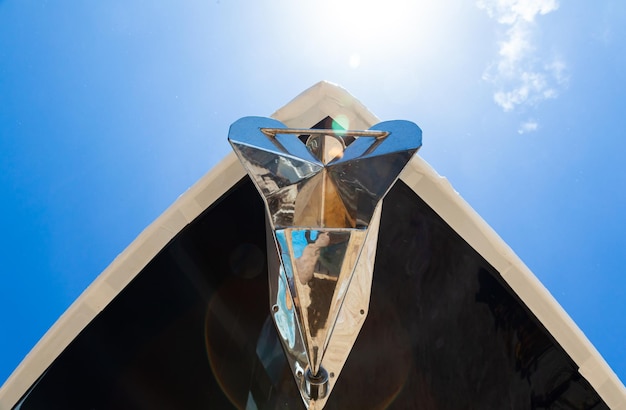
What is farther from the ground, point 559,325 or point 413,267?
point 413,267

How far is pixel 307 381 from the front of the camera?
1659 mm

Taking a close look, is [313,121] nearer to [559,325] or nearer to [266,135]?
[266,135]

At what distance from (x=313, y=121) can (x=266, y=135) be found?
816 millimetres

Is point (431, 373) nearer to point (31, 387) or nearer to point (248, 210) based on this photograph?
point (248, 210)

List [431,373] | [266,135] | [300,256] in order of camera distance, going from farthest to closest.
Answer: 1. [431,373]
2. [266,135]
3. [300,256]

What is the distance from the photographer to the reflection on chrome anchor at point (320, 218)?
51.7 inches

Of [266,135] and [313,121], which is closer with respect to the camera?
[266,135]

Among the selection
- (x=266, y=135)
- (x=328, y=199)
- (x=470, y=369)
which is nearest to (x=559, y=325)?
(x=470, y=369)

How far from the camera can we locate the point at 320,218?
1404mm

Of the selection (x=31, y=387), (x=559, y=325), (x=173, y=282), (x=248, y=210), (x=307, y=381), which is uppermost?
(x=248, y=210)

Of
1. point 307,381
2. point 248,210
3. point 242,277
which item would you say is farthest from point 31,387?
point 307,381

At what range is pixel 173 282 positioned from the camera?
7.82 feet

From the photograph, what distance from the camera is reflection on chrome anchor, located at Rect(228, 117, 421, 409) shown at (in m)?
1.31

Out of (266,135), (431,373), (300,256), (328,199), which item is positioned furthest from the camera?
(431,373)
